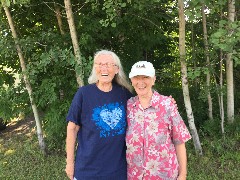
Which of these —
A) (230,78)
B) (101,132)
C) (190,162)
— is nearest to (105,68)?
(101,132)

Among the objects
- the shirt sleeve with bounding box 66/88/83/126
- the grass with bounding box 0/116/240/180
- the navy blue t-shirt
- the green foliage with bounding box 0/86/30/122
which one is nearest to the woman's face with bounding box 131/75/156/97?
the navy blue t-shirt

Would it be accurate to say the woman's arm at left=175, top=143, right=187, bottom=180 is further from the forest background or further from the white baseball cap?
the forest background

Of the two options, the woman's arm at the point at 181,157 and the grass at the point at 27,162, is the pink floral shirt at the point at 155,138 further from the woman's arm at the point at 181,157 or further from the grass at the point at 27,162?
the grass at the point at 27,162

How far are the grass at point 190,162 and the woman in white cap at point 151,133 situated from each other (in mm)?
2482

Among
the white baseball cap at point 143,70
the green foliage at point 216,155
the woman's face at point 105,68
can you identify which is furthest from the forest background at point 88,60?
the white baseball cap at point 143,70

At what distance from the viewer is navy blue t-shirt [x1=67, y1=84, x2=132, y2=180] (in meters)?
2.66

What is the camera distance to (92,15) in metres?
6.06

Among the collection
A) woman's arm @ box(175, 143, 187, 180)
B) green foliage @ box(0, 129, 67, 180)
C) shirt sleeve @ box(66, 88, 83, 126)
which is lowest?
green foliage @ box(0, 129, 67, 180)

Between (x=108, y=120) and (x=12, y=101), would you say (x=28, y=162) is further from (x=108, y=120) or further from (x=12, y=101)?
(x=108, y=120)

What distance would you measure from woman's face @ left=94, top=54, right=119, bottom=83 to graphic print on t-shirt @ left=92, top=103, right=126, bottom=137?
0.81ft

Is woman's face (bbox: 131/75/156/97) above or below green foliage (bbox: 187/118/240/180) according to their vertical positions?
above

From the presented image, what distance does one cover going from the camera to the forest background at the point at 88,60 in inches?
207

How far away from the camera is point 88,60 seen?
5.80 m

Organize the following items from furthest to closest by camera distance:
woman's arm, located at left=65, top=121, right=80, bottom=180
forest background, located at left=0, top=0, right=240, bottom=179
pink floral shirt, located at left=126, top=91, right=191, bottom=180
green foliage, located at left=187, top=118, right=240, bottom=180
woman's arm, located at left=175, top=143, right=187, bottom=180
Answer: forest background, located at left=0, top=0, right=240, bottom=179 → green foliage, located at left=187, top=118, right=240, bottom=180 → woman's arm, located at left=65, top=121, right=80, bottom=180 → woman's arm, located at left=175, top=143, right=187, bottom=180 → pink floral shirt, located at left=126, top=91, right=191, bottom=180
